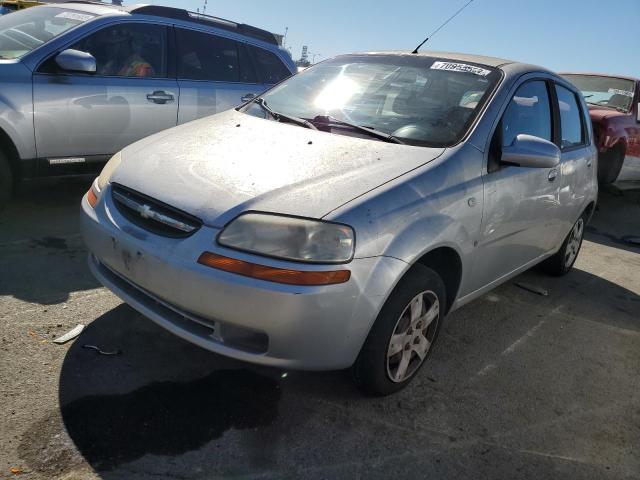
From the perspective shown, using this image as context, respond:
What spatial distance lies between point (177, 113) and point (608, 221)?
233 inches

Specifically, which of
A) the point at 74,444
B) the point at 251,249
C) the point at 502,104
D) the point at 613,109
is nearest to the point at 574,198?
the point at 502,104

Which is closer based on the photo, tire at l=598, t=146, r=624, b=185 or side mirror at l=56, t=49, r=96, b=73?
side mirror at l=56, t=49, r=96, b=73

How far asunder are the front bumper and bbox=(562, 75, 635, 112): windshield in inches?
288

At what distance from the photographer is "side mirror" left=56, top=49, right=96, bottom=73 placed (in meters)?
4.30

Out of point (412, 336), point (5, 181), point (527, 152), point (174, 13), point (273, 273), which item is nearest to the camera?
point (273, 273)

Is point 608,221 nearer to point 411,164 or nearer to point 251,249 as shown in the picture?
point 411,164

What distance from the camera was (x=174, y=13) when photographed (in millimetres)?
5328

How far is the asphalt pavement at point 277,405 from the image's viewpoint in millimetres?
2250

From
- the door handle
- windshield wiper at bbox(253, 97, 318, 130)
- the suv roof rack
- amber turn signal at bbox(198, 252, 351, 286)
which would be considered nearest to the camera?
amber turn signal at bbox(198, 252, 351, 286)

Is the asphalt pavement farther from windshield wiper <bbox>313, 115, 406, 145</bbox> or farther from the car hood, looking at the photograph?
windshield wiper <bbox>313, 115, 406, 145</bbox>

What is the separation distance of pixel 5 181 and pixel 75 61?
1045mm

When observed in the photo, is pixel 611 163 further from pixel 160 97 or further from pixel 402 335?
pixel 402 335

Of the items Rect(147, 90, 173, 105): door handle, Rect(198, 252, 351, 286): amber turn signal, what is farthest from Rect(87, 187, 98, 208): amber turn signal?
Rect(147, 90, 173, 105): door handle

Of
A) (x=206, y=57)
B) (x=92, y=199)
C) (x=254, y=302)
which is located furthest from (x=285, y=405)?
(x=206, y=57)
